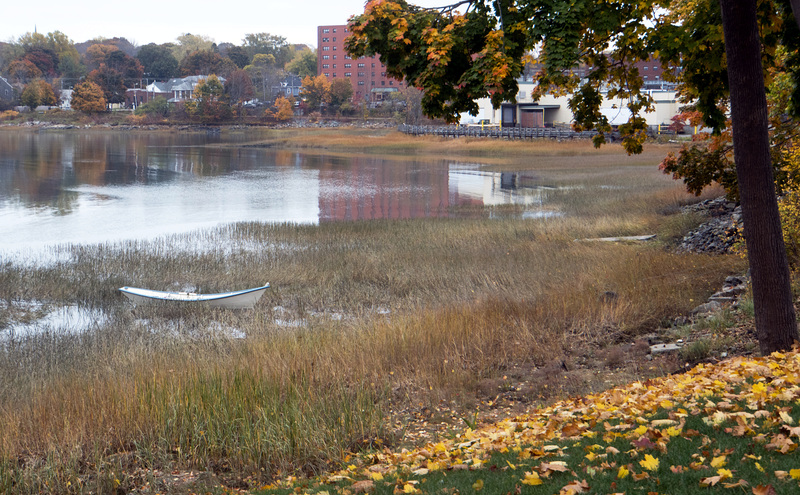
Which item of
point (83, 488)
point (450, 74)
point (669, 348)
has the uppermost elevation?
point (450, 74)

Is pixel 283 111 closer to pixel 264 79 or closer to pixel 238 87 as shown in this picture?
pixel 238 87

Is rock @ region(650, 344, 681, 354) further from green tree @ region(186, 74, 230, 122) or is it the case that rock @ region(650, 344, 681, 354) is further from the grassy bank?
green tree @ region(186, 74, 230, 122)

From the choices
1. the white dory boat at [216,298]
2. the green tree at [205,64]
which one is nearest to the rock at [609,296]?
the white dory boat at [216,298]

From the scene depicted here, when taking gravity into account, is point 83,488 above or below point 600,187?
below

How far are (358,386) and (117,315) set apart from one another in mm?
8685

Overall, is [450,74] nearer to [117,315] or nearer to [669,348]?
[669,348]

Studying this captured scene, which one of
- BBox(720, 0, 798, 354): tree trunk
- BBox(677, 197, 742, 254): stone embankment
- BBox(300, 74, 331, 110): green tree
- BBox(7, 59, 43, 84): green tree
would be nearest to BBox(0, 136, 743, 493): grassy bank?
BBox(677, 197, 742, 254): stone embankment

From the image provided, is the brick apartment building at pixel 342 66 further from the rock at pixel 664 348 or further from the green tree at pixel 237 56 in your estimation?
the rock at pixel 664 348

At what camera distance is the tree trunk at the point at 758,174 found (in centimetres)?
862

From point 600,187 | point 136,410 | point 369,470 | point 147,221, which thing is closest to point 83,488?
point 136,410

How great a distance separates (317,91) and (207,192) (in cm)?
10142

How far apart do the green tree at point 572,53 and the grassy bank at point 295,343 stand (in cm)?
248

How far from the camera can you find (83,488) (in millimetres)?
7137

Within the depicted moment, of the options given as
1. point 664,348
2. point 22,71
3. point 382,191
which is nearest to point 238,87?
point 22,71
